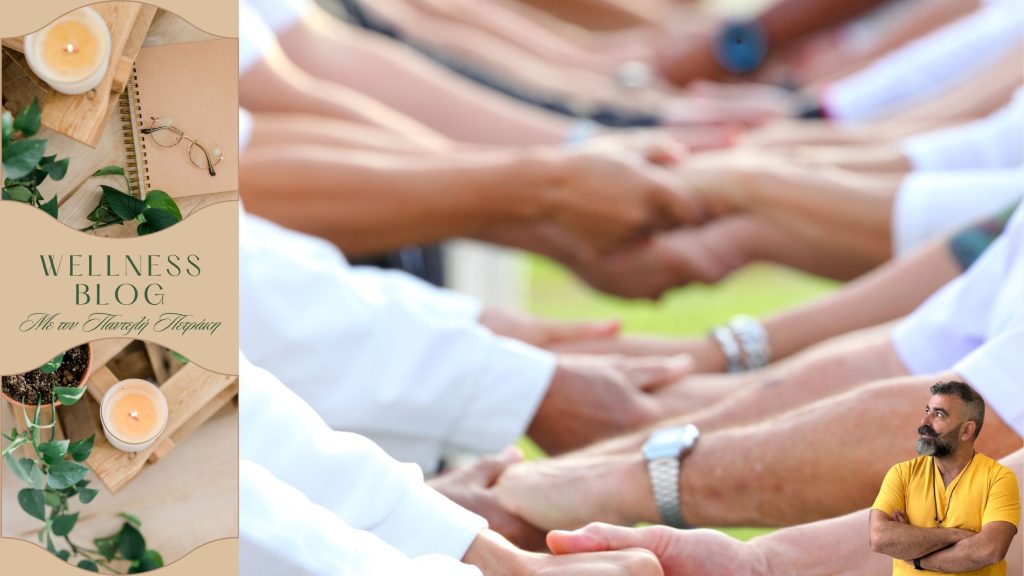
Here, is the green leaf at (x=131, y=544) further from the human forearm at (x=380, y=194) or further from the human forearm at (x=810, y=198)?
the human forearm at (x=810, y=198)

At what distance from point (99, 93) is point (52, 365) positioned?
11 cm

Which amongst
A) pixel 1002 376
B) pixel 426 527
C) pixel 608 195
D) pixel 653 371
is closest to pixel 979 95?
pixel 608 195

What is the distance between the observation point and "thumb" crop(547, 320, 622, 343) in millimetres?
1247

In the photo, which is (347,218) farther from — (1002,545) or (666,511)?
(1002,545)

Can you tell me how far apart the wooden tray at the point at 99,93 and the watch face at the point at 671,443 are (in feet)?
1.47

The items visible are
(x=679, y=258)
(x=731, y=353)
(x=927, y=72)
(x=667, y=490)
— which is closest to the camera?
(x=667, y=490)

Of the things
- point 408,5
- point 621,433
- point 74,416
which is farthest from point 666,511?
point 408,5

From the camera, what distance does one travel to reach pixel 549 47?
8.79 ft

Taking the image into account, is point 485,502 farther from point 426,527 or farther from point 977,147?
point 977,147

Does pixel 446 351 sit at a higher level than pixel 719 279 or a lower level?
lower

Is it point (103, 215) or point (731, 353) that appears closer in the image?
point (103, 215)

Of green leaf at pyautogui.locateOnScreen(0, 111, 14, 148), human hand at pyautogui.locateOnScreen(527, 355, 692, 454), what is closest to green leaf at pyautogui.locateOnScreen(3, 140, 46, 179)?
green leaf at pyautogui.locateOnScreen(0, 111, 14, 148)

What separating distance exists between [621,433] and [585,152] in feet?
1.51

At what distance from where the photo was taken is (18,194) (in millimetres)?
476
